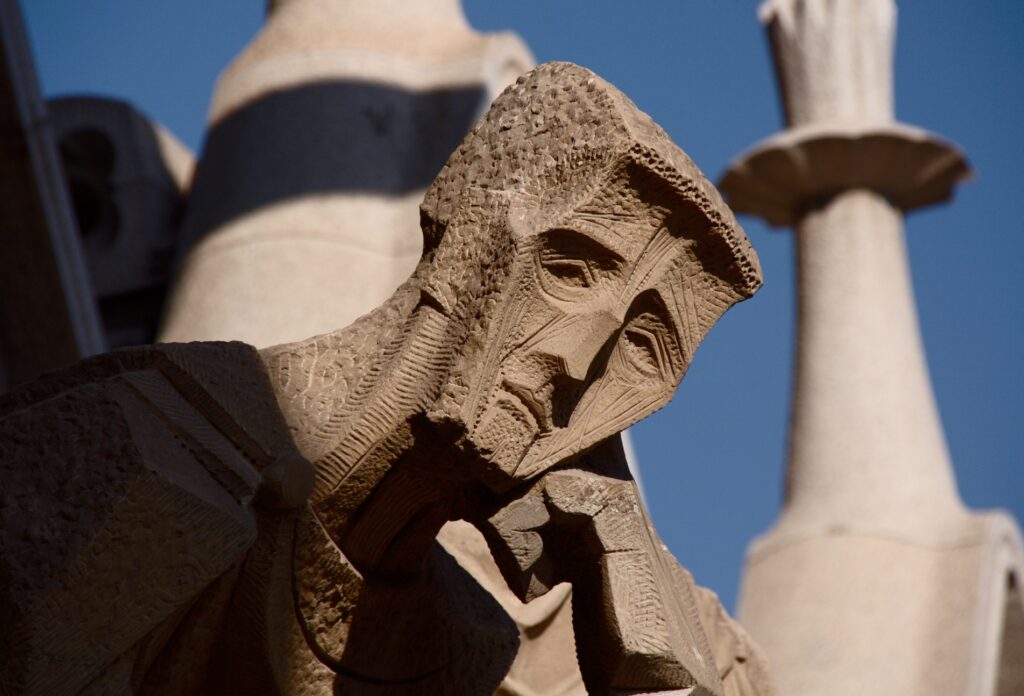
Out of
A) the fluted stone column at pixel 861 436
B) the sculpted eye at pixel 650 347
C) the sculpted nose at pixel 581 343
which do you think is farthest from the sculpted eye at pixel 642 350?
the fluted stone column at pixel 861 436

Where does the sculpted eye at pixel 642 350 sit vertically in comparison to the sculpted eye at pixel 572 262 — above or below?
below

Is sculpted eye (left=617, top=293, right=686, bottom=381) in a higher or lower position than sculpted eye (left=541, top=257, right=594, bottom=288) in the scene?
lower

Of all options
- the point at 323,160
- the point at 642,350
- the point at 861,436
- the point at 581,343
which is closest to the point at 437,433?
the point at 581,343

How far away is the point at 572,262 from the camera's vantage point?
11.5 feet

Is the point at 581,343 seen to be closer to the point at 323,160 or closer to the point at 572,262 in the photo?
the point at 572,262

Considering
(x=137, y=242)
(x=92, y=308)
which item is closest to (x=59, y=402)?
(x=92, y=308)

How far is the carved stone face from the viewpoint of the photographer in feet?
11.2

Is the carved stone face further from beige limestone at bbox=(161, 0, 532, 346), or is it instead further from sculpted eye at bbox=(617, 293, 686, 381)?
beige limestone at bbox=(161, 0, 532, 346)

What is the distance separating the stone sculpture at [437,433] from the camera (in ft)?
10.9

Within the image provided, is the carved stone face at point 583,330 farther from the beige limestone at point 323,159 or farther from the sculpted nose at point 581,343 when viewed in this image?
the beige limestone at point 323,159

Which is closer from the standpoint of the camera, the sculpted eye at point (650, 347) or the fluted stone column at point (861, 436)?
the sculpted eye at point (650, 347)

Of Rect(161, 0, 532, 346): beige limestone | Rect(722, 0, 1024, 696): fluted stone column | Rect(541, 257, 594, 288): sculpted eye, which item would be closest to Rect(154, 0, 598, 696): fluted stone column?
Rect(161, 0, 532, 346): beige limestone

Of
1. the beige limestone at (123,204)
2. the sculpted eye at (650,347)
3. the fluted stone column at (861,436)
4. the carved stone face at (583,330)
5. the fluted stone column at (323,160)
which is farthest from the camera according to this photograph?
the beige limestone at (123,204)

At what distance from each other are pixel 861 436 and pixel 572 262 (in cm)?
464
